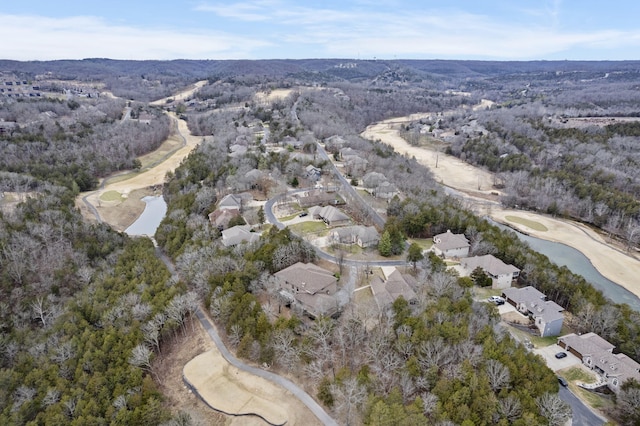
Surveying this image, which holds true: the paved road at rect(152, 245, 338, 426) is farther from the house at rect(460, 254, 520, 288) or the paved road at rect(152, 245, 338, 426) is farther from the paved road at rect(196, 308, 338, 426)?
the house at rect(460, 254, 520, 288)

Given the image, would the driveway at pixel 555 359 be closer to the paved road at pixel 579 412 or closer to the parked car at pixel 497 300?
the paved road at pixel 579 412

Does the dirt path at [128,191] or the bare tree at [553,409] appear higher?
the bare tree at [553,409]

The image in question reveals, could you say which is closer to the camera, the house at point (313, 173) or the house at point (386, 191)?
the house at point (386, 191)

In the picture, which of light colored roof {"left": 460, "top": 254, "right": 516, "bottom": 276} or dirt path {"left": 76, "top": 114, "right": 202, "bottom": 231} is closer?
light colored roof {"left": 460, "top": 254, "right": 516, "bottom": 276}

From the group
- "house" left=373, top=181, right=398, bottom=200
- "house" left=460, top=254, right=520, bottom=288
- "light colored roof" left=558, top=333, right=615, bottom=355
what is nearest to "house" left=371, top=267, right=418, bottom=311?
"house" left=460, top=254, right=520, bottom=288

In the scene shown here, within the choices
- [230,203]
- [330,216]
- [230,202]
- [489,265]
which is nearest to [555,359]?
[489,265]

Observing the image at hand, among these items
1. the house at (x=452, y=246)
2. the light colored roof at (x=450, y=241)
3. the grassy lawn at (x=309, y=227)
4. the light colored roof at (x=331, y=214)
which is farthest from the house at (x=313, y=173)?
the house at (x=452, y=246)

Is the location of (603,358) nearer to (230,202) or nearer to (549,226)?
(549,226)

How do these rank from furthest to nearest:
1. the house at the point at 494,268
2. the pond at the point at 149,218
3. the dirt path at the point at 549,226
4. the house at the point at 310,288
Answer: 1. the pond at the point at 149,218
2. the dirt path at the point at 549,226
3. the house at the point at 494,268
4. the house at the point at 310,288
